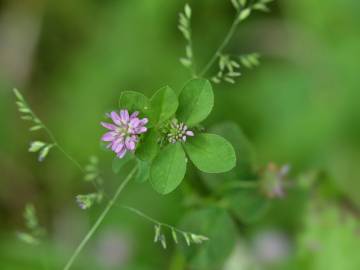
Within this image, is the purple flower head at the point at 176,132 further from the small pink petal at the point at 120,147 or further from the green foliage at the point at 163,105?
the small pink petal at the point at 120,147

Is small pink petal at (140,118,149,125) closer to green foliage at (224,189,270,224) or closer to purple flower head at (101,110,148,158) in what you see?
purple flower head at (101,110,148,158)

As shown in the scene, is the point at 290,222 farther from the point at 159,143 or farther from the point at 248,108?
the point at 159,143

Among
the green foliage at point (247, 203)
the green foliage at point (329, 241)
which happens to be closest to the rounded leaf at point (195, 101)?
the green foliage at point (247, 203)

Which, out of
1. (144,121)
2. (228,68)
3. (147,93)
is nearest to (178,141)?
(144,121)

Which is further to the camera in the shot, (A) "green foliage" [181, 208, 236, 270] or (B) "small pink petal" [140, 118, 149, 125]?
(A) "green foliage" [181, 208, 236, 270]

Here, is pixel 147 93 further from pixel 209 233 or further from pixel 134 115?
pixel 134 115

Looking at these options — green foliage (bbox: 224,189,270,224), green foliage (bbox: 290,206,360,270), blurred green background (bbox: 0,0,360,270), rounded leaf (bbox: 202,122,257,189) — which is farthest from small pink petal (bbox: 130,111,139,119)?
blurred green background (bbox: 0,0,360,270)
